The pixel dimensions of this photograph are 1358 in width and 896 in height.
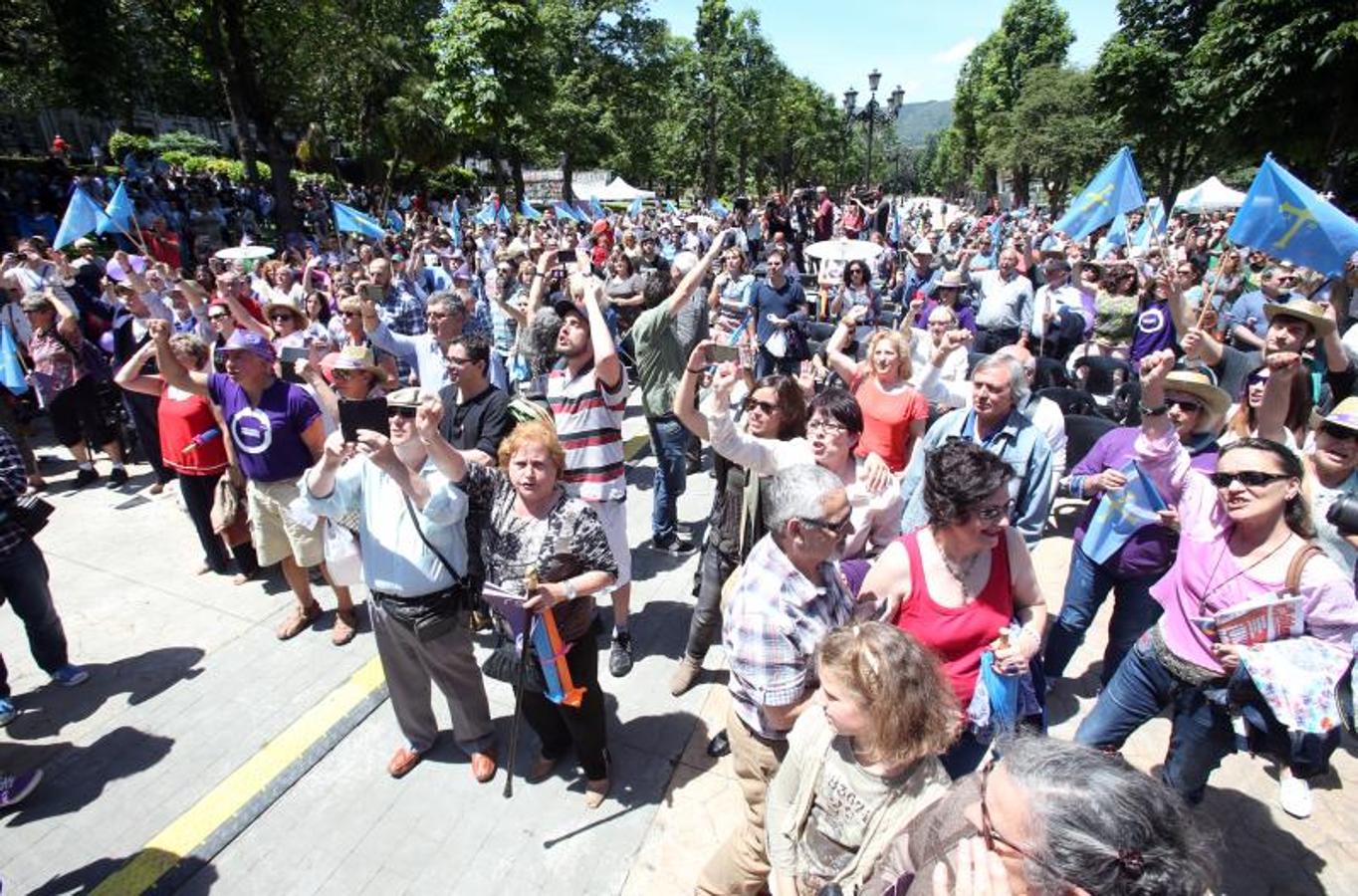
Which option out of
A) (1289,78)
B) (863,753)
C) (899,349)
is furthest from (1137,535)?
(1289,78)

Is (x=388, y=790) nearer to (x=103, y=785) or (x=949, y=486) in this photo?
(x=103, y=785)

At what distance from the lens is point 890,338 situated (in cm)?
399

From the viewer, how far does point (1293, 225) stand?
200 inches

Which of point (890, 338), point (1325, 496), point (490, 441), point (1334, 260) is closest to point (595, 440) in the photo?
point (490, 441)

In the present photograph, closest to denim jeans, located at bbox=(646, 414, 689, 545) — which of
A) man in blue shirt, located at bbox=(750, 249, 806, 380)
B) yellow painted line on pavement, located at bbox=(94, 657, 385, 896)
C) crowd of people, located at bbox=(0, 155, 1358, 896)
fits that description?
crowd of people, located at bbox=(0, 155, 1358, 896)

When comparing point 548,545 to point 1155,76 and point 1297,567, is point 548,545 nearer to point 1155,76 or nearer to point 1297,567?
point 1297,567

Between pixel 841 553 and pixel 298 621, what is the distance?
375 cm

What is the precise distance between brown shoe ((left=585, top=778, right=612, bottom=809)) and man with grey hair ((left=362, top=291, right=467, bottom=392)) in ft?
8.76

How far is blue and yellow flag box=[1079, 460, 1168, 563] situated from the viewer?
315 centimetres

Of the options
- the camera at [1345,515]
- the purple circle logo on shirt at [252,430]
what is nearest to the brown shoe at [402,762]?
the purple circle logo on shirt at [252,430]

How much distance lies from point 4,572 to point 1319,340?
8.15m

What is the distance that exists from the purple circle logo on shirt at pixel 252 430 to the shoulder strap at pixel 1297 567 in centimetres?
495

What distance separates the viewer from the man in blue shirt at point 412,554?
274cm

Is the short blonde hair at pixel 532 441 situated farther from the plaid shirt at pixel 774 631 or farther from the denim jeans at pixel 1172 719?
the denim jeans at pixel 1172 719
